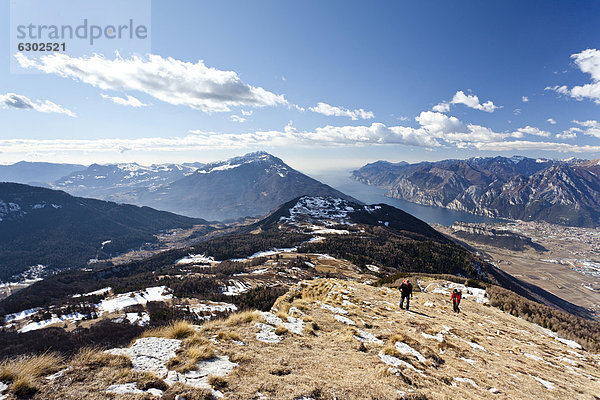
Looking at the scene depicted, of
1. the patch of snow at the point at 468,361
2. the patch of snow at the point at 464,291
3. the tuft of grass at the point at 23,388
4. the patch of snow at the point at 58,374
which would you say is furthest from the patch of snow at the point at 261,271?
the tuft of grass at the point at 23,388

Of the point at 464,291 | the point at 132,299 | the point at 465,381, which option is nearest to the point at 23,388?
the point at 465,381

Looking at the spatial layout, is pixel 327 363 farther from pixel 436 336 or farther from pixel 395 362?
pixel 436 336

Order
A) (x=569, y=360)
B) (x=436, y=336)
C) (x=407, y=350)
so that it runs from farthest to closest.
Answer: (x=569, y=360) < (x=436, y=336) < (x=407, y=350)

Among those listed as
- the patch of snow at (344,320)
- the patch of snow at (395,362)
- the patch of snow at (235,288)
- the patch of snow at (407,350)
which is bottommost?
the patch of snow at (235,288)

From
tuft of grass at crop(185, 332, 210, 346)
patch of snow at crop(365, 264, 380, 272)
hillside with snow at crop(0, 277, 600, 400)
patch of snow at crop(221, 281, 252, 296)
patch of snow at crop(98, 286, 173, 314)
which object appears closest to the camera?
hillside with snow at crop(0, 277, 600, 400)

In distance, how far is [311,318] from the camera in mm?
16234

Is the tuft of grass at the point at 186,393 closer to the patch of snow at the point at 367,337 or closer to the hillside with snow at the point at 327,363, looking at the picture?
the hillside with snow at the point at 327,363

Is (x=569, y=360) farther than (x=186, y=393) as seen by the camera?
Yes

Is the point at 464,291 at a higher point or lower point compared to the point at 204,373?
lower

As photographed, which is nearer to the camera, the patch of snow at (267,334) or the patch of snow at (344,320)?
the patch of snow at (267,334)

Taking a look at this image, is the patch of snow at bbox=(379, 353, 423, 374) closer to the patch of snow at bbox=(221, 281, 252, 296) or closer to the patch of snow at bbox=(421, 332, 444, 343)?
the patch of snow at bbox=(421, 332, 444, 343)

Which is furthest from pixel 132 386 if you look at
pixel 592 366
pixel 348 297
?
pixel 592 366

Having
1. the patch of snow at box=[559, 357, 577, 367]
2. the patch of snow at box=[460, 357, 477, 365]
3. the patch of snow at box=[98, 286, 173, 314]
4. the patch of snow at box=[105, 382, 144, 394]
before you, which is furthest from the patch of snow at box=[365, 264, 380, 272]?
the patch of snow at box=[105, 382, 144, 394]

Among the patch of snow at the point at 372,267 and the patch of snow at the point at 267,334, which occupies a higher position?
the patch of snow at the point at 267,334
